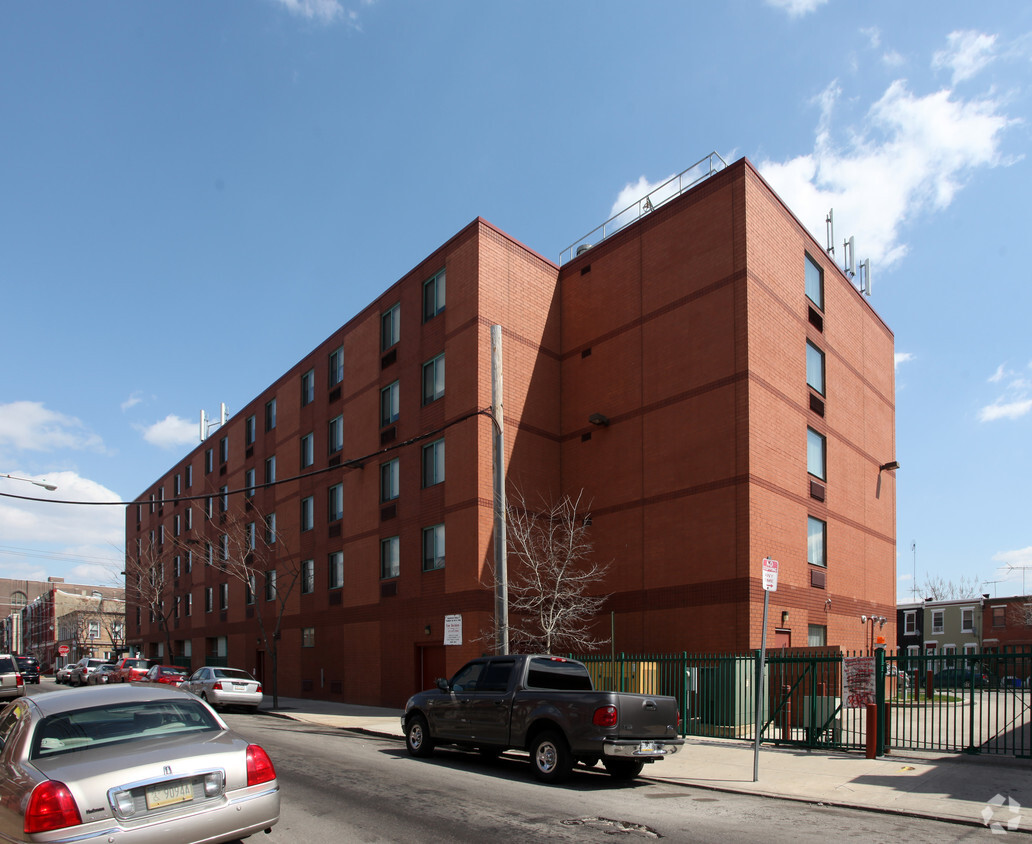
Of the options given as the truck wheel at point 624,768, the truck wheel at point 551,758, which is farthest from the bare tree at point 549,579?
the truck wheel at point 551,758

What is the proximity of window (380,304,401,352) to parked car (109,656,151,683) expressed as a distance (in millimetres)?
17248

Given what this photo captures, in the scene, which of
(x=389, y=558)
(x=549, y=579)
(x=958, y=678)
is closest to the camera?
(x=958, y=678)

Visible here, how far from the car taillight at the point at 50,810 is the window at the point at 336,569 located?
2670 centimetres

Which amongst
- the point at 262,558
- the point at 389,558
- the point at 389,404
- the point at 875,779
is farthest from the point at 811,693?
the point at 262,558

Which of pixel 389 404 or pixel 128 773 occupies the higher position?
pixel 389 404

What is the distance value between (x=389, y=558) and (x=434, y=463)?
4.22 meters

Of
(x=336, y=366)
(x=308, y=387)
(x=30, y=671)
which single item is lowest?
(x=30, y=671)

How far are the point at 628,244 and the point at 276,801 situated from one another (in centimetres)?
2263

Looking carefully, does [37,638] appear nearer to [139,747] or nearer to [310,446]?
[310,446]

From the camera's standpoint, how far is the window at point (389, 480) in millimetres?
29266

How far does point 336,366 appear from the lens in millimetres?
34844

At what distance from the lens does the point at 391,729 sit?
20312mm

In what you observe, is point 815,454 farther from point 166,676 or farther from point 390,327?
point 166,676

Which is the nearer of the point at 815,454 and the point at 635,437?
the point at 635,437
